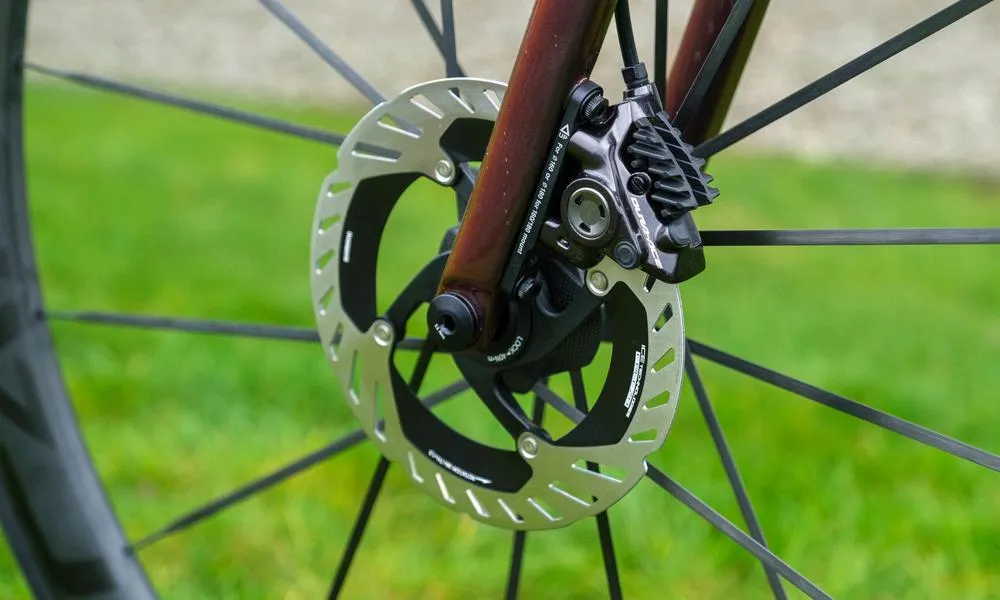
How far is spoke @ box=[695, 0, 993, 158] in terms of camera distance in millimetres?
727

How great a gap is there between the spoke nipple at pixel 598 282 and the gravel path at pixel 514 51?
3.08m

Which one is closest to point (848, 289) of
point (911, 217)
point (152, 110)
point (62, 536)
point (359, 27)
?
point (911, 217)

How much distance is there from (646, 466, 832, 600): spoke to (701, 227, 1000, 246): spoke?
0.55 ft

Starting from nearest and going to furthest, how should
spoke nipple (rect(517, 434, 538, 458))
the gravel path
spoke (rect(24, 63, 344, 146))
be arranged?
spoke nipple (rect(517, 434, 538, 458)) < spoke (rect(24, 63, 344, 146)) < the gravel path

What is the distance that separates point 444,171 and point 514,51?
141 inches

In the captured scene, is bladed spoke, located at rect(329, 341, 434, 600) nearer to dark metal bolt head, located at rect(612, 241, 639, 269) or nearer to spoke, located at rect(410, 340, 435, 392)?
spoke, located at rect(410, 340, 435, 392)

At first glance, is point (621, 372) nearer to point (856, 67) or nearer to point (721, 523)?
point (721, 523)

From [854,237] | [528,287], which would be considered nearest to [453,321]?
[528,287]

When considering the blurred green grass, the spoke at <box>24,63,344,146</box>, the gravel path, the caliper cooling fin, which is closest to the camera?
the caliper cooling fin

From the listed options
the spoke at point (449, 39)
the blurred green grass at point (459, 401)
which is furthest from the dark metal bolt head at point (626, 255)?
the blurred green grass at point (459, 401)

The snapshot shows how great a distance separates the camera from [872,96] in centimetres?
412

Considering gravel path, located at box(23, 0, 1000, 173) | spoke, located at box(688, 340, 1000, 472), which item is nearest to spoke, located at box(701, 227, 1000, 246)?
spoke, located at box(688, 340, 1000, 472)

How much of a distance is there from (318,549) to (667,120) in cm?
83

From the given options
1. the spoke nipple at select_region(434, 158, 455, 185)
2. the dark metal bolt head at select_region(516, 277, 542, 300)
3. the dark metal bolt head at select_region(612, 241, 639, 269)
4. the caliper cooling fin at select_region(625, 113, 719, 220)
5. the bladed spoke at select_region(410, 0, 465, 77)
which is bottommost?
the dark metal bolt head at select_region(516, 277, 542, 300)
